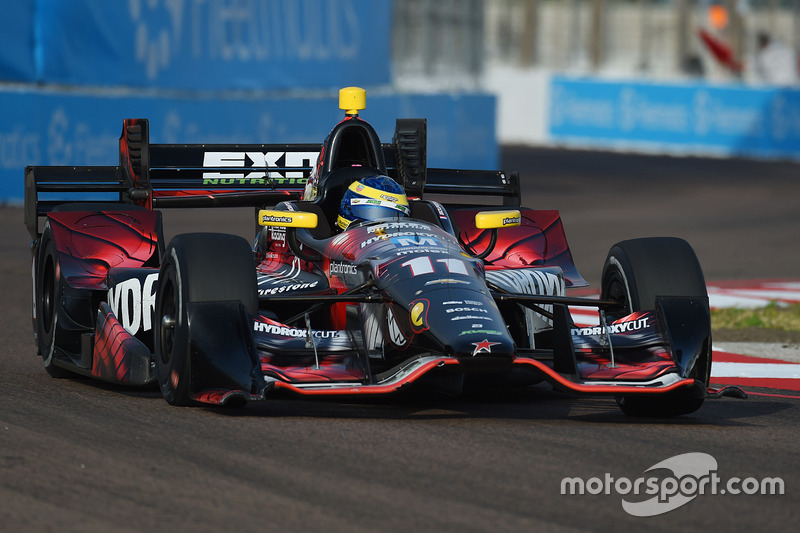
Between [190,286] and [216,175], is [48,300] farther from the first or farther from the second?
[190,286]

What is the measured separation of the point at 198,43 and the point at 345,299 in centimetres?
1280

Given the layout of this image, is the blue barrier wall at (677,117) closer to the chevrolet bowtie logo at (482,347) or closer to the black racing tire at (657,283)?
the black racing tire at (657,283)

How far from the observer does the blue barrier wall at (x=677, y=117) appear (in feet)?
97.1

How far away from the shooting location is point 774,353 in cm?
920

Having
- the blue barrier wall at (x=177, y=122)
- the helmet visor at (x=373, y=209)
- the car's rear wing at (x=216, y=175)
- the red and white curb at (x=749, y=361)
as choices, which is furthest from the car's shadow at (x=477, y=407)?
the blue barrier wall at (x=177, y=122)

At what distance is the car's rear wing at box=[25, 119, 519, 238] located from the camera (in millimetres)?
8469

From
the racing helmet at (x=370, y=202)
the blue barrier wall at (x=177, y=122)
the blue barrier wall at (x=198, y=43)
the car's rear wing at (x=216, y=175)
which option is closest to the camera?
the racing helmet at (x=370, y=202)

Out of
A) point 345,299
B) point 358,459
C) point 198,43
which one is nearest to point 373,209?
point 345,299

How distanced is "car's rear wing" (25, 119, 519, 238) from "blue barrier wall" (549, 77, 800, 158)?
2139 cm

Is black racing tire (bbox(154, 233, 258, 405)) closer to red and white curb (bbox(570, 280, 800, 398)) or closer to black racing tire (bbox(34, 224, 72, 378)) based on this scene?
black racing tire (bbox(34, 224, 72, 378))

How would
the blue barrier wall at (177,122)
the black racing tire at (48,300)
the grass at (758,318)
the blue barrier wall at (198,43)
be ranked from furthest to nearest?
1. the blue barrier wall at (198,43)
2. the blue barrier wall at (177,122)
3. the grass at (758,318)
4. the black racing tire at (48,300)

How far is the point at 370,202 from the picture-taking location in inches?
286

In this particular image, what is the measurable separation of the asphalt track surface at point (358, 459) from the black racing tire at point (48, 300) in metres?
0.13

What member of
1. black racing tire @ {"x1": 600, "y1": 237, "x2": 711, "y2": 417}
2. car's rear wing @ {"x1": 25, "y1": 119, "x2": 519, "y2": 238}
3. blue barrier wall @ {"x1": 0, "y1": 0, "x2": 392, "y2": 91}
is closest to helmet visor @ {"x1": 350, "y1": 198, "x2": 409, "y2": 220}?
black racing tire @ {"x1": 600, "y1": 237, "x2": 711, "y2": 417}
